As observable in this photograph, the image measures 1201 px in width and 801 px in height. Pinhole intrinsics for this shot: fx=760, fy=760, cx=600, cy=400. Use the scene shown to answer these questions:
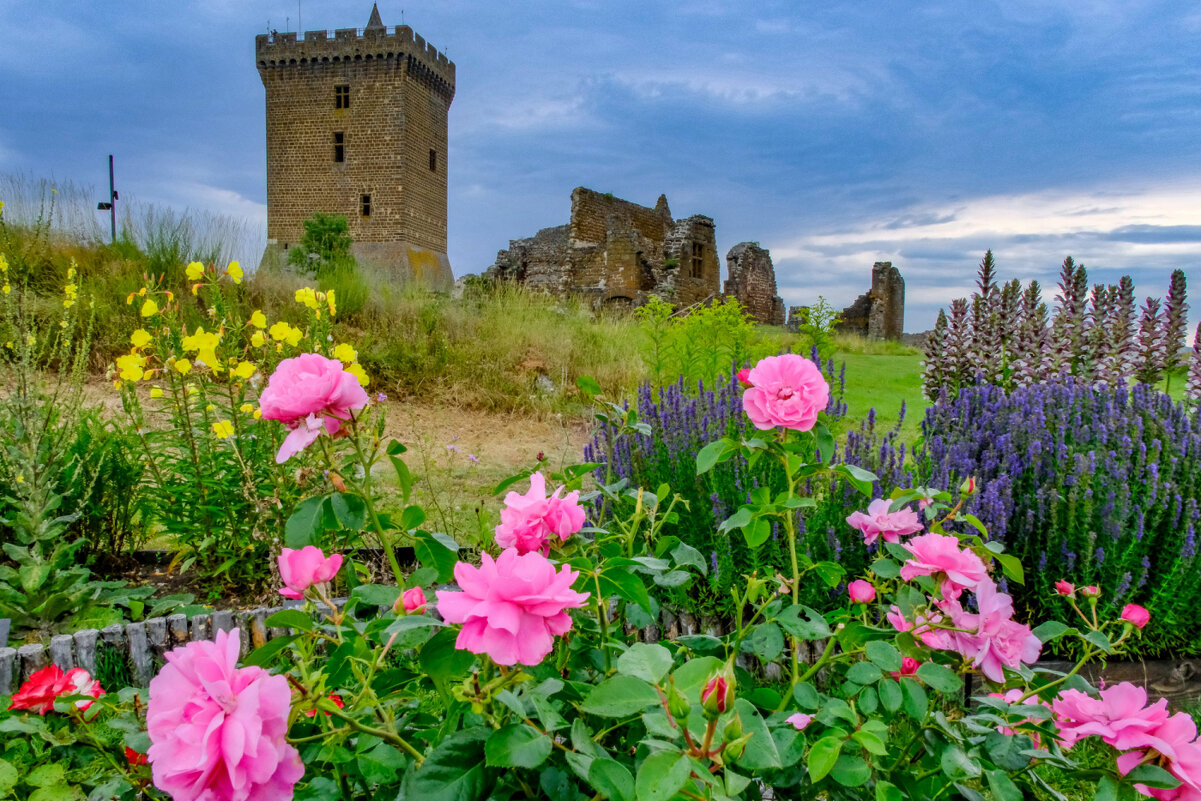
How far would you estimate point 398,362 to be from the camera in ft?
25.3

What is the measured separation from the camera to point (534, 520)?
89 centimetres

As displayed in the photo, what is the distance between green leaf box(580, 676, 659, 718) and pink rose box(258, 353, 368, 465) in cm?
41

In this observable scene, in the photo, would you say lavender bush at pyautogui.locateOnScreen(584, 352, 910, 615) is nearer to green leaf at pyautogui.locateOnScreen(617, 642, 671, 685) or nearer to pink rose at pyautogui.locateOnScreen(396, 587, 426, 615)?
pink rose at pyautogui.locateOnScreen(396, 587, 426, 615)

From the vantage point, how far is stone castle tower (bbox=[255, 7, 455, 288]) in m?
24.6

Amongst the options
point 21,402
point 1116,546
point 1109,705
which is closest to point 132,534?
point 21,402

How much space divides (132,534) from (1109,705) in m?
3.48

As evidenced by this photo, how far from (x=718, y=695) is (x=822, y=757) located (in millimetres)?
285

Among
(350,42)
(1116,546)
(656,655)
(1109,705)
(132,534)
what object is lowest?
(132,534)

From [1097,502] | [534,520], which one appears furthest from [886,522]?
[1097,502]

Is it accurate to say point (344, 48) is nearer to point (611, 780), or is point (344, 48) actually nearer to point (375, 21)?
point (375, 21)

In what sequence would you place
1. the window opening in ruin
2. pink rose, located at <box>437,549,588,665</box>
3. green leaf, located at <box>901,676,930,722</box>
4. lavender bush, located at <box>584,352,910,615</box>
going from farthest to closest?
the window opening in ruin, lavender bush, located at <box>584,352,910,615</box>, green leaf, located at <box>901,676,930,722</box>, pink rose, located at <box>437,549,588,665</box>

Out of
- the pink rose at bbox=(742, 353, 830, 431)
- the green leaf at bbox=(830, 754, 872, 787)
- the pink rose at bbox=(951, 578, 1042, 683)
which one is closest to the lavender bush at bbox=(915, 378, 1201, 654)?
the pink rose at bbox=(951, 578, 1042, 683)

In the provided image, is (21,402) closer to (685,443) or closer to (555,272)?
(685,443)

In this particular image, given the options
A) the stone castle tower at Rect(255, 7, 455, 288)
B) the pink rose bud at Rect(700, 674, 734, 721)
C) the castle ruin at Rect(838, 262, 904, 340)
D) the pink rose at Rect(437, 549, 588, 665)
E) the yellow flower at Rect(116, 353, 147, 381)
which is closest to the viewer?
the pink rose bud at Rect(700, 674, 734, 721)
